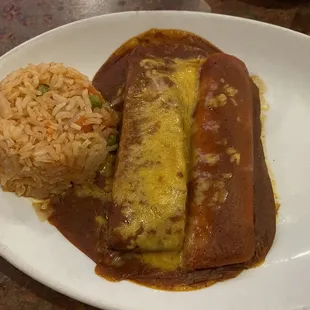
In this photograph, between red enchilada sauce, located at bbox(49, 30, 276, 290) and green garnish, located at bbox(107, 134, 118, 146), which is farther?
green garnish, located at bbox(107, 134, 118, 146)

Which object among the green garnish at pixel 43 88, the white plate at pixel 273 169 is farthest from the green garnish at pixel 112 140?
the white plate at pixel 273 169

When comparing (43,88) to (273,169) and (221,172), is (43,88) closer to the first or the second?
(221,172)

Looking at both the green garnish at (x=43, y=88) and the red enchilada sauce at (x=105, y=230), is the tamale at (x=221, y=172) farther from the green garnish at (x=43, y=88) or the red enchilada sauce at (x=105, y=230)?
the green garnish at (x=43, y=88)

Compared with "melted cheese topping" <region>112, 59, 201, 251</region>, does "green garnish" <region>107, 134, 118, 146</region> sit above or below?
below

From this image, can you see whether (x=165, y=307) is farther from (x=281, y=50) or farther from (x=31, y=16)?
(x=31, y=16)

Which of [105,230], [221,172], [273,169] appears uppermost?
[221,172]

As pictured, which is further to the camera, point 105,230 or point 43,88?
point 43,88

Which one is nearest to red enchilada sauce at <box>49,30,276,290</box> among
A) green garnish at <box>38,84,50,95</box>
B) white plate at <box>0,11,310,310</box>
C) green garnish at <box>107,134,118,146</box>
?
white plate at <box>0,11,310,310</box>

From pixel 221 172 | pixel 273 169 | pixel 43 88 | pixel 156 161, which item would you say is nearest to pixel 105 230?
pixel 156 161

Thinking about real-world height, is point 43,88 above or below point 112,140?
above

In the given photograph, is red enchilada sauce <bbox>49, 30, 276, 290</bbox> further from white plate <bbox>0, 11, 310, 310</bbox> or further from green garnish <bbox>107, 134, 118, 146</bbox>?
green garnish <bbox>107, 134, 118, 146</bbox>
